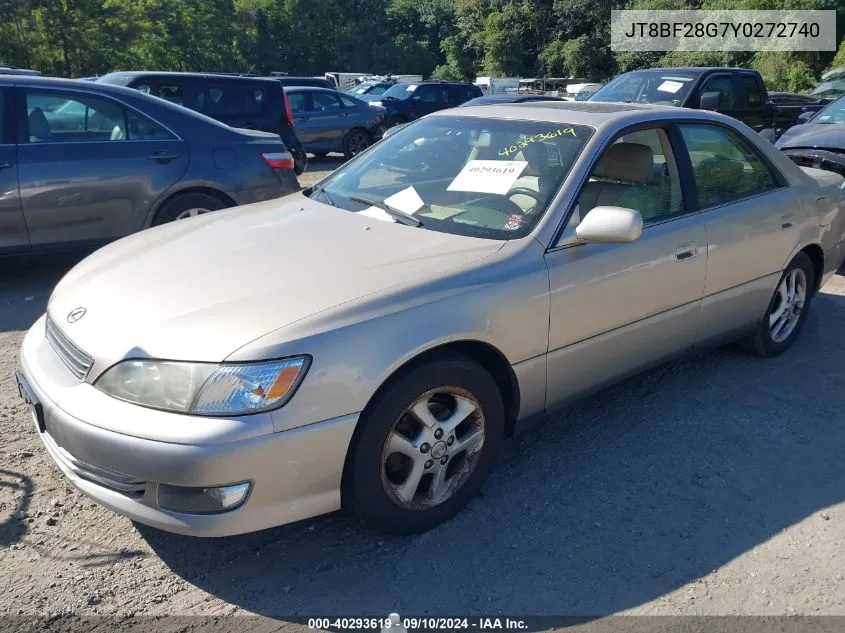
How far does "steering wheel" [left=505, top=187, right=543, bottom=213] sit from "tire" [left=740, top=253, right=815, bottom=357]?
1990 mm

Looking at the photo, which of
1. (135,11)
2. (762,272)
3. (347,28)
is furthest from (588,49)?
(762,272)

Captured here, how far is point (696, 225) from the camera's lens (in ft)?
12.9

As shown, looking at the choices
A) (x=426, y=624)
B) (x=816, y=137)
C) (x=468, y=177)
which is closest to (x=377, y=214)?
(x=468, y=177)

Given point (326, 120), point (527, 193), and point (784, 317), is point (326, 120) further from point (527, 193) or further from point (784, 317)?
point (527, 193)

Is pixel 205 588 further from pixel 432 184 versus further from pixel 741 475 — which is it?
pixel 741 475

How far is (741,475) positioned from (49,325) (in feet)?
10.1

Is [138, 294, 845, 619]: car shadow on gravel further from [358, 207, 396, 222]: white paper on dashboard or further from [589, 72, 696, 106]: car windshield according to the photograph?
[589, 72, 696, 106]: car windshield

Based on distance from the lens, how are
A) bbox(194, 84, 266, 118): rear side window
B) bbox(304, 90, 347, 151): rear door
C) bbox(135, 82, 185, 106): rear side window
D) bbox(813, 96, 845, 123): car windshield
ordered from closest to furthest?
bbox(813, 96, 845, 123): car windshield
bbox(135, 82, 185, 106): rear side window
bbox(194, 84, 266, 118): rear side window
bbox(304, 90, 347, 151): rear door

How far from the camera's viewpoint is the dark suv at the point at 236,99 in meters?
10.9

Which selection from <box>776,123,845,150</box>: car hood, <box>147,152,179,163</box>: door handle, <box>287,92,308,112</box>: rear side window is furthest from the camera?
<box>287,92,308,112</box>: rear side window

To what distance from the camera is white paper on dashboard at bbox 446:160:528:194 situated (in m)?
3.57

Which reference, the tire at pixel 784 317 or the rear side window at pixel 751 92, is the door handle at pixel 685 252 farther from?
the rear side window at pixel 751 92

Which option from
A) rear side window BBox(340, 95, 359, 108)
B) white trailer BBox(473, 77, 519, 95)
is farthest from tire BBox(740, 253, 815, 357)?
white trailer BBox(473, 77, 519, 95)

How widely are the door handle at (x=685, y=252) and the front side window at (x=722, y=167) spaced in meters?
0.29
